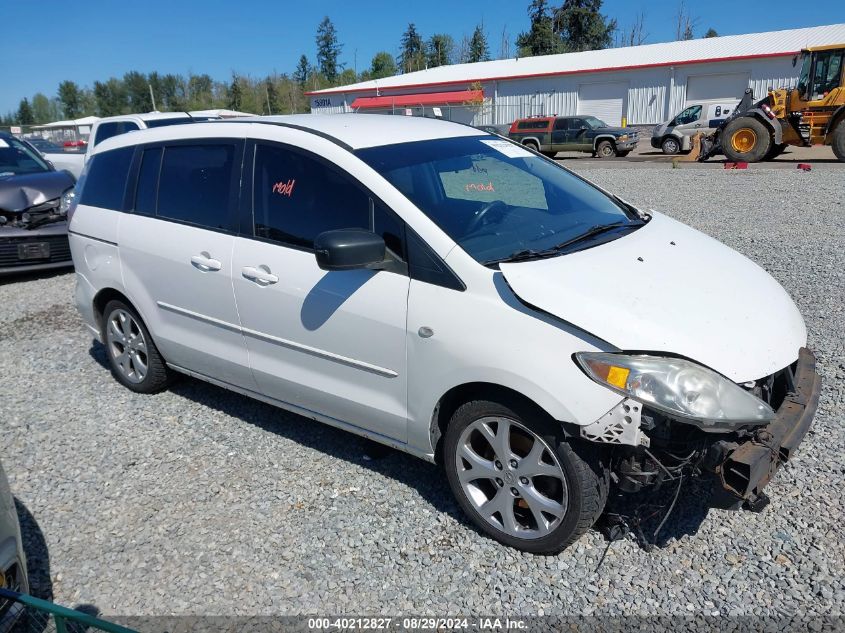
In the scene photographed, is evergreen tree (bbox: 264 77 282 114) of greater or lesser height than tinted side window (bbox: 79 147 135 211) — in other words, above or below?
above

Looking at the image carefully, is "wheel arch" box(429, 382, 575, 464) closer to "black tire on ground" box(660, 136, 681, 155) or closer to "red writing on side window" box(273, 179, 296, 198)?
"red writing on side window" box(273, 179, 296, 198)

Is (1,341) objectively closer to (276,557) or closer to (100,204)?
(100,204)

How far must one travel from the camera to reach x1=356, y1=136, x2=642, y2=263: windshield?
3217 mm

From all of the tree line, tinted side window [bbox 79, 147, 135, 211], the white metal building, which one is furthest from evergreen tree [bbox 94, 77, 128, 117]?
tinted side window [bbox 79, 147, 135, 211]

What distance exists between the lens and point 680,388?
252 centimetres

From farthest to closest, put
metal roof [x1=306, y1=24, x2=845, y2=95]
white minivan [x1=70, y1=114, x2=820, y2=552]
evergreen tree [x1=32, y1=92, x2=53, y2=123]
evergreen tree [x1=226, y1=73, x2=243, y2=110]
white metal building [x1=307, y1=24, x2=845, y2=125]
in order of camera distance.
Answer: evergreen tree [x1=32, y1=92, x2=53, y2=123], evergreen tree [x1=226, y1=73, x2=243, y2=110], metal roof [x1=306, y1=24, x2=845, y2=95], white metal building [x1=307, y1=24, x2=845, y2=125], white minivan [x1=70, y1=114, x2=820, y2=552]

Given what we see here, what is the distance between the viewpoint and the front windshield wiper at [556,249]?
304 cm

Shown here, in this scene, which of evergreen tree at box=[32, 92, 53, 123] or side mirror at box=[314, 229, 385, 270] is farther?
evergreen tree at box=[32, 92, 53, 123]

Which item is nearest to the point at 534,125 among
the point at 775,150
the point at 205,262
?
the point at 775,150

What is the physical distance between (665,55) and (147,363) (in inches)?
1776

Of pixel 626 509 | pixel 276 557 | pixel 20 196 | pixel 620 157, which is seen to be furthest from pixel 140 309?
pixel 620 157

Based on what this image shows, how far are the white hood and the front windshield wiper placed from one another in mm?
77

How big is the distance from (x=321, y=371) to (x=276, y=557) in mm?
934

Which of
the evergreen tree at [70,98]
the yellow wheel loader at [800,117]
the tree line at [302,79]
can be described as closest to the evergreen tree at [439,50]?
the tree line at [302,79]
